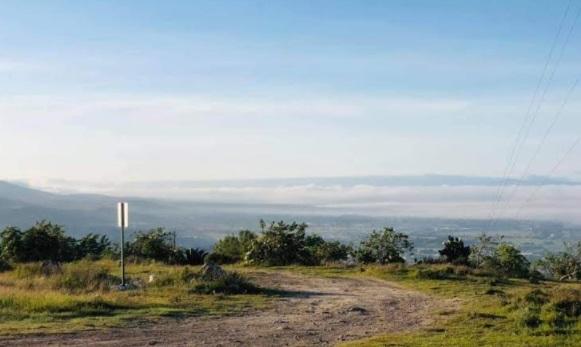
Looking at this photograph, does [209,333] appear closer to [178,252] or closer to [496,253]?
[496,253]

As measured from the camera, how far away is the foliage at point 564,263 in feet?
115

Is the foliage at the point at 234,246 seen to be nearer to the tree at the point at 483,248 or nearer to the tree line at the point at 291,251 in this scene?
the tree line at the point at 291,251

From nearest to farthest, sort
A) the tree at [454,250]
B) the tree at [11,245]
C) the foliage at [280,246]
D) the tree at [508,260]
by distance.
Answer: the tree at [508,260] → the tree at [11,245] → the foliage at [280,246] → the tree at [454,250]

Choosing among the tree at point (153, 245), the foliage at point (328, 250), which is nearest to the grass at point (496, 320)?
the foliage at point (328, 250)

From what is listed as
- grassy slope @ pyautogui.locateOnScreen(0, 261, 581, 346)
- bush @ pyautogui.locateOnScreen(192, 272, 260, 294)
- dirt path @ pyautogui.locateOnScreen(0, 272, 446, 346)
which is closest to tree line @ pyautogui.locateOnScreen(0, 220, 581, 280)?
grassy slope @ pyautogui.locateOnScreen(0, 261, 581, 346)

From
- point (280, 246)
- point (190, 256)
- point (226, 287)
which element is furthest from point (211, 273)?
point (190, 256)

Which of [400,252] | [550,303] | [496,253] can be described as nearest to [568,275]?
[496,253]

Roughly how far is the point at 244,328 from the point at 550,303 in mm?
6819

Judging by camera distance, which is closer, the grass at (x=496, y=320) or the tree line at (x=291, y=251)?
the grass at (x=496, y=320)

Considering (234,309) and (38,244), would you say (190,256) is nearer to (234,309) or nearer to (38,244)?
(38,244)

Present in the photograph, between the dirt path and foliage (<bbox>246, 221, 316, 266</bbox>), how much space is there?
13751 millimetres

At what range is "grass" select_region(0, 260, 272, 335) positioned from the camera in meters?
16.5

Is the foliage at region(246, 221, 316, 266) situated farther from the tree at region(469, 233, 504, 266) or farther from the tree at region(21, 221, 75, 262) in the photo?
the tree at region(21, 221, 75, 262)

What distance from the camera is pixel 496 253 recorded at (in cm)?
3584
